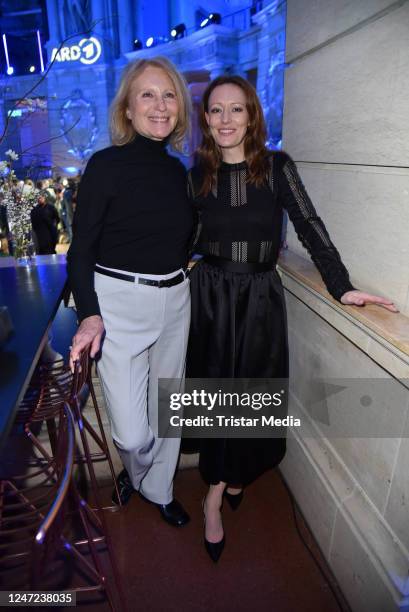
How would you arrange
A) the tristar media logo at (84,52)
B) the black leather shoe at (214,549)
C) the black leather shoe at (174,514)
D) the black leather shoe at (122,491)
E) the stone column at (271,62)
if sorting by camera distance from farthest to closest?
the tristar media logo at (84,52)
the stone column at (271,62)
the black leather shoe at (122,491)
the black leather shoe at (174,514)
the black leather shoe at (214,549)

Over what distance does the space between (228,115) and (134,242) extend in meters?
0.59

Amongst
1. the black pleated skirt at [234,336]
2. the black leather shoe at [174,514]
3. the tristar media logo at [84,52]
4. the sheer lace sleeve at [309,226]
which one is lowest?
the black leather shoe at [174,514]

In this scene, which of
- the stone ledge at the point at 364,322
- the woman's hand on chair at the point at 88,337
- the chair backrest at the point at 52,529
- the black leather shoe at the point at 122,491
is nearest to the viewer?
the chair backrest at the point at 52,529

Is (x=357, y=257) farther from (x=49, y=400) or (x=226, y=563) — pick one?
(x=226, y=563)

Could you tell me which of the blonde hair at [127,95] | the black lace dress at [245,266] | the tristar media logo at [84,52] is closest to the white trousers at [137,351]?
the black lace dress at [245,266]

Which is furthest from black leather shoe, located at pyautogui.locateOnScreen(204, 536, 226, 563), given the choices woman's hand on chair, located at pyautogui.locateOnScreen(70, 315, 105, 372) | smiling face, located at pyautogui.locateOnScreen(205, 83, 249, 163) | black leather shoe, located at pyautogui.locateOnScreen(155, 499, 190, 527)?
smiling face, located at pyautogui.locateOnScreen(205, 83, 249, 163)

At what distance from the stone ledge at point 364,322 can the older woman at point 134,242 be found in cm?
50

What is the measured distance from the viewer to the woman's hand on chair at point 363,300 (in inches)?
47.8

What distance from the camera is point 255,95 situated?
149cm

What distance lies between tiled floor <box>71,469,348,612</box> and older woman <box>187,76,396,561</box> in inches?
5.0

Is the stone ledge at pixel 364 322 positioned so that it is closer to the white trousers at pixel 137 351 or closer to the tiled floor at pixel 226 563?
the white trousers at pixel 137 351

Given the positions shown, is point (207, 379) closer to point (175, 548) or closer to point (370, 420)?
point (370, 420)

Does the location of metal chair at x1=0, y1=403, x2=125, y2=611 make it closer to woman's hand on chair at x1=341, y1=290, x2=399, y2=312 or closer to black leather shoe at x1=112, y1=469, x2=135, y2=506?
black leather shoe at x1=112, y1=469, x2=135, y2=506

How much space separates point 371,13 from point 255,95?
1.43 ft
